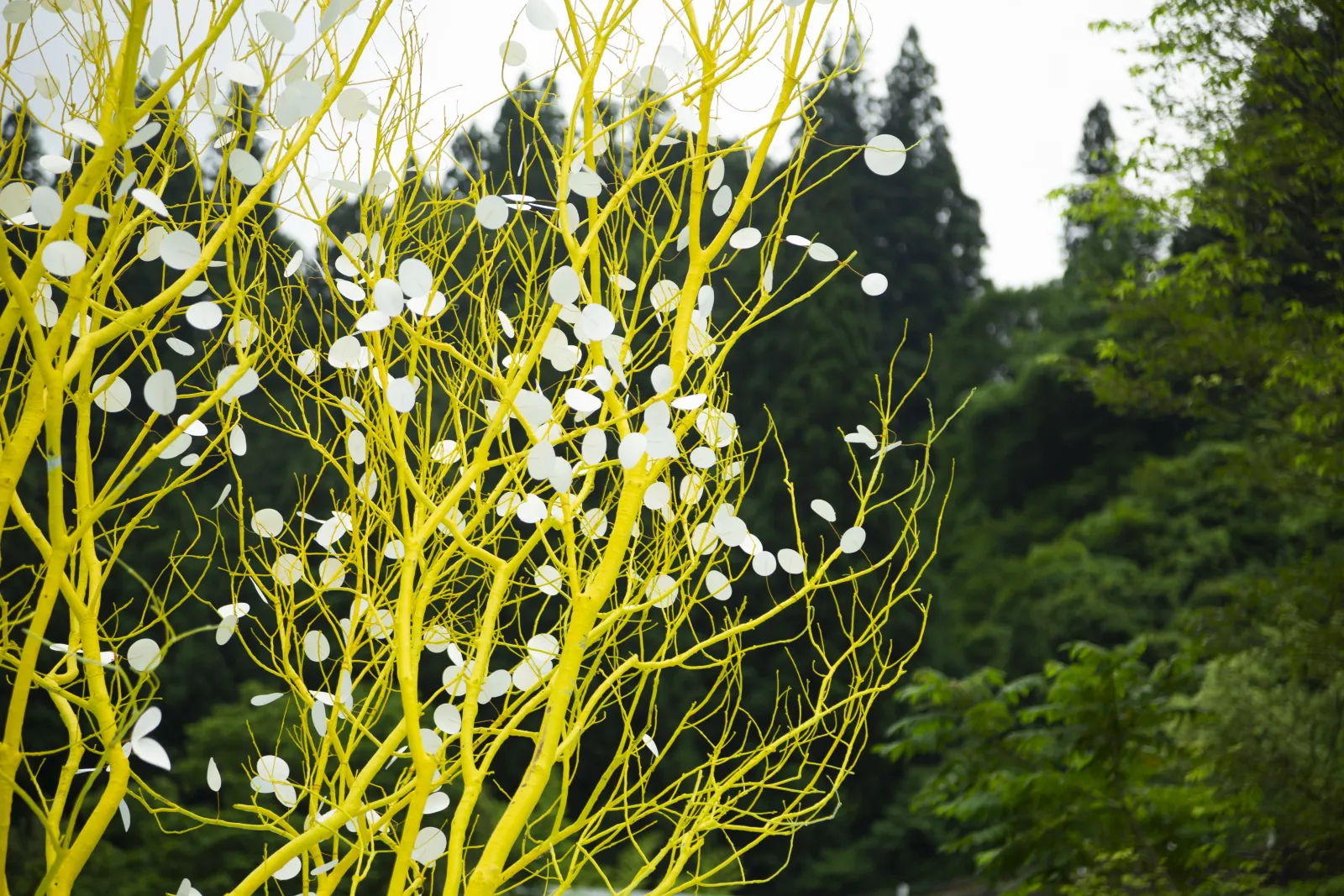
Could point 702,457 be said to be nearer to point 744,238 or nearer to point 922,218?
point 744,238

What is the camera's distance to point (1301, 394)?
12.7 ft

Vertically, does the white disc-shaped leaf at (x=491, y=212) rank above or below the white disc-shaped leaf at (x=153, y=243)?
above

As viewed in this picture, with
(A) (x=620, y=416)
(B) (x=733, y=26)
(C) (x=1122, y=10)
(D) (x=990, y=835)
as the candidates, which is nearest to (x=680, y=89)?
(B) (x=733, y=26)

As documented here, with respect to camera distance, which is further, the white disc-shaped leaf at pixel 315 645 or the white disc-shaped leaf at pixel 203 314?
the white disc-shaped leaf at pixel 315 645

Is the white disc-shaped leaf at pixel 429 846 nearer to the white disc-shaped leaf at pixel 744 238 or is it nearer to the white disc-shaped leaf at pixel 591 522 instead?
the white disc-shaped leaf at pixel 591 522

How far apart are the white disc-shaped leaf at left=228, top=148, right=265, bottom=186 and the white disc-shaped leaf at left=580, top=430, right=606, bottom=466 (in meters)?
0.35

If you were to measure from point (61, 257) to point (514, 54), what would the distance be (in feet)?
1.61

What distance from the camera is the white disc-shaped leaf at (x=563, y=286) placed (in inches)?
34.1

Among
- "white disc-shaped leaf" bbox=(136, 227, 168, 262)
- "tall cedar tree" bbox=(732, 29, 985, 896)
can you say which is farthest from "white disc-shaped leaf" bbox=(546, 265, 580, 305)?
"tall cedar tree" bbox=(732, 29, 985, 896)

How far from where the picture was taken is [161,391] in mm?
836

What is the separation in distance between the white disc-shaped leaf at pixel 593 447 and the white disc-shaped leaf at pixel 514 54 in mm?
393

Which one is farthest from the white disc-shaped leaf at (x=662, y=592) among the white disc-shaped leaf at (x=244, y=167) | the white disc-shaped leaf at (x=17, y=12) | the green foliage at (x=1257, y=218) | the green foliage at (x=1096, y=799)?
the green foliage at (x=1257, y=218)

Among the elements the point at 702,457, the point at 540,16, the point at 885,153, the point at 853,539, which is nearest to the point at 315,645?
the point at 702,457

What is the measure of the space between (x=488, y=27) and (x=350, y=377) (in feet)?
1.48
